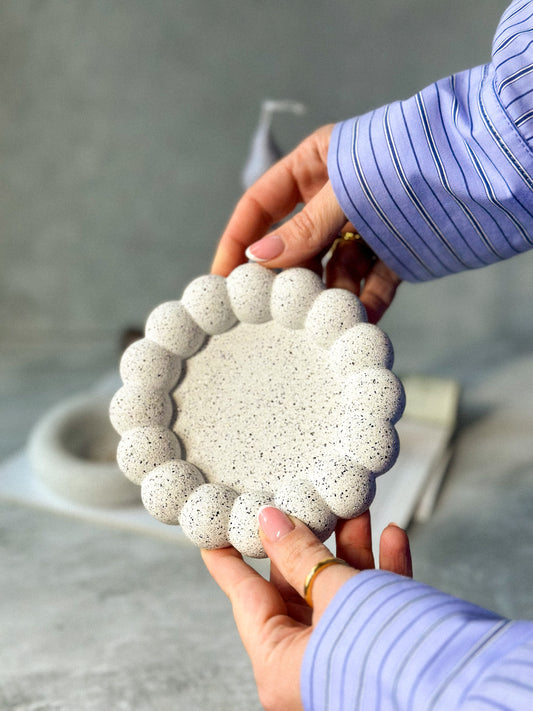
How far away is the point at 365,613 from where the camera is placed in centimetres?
45

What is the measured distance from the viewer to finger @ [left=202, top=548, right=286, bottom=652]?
52 cm

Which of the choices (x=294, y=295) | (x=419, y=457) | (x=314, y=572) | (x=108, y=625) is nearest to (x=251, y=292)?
(x=294, y=295)

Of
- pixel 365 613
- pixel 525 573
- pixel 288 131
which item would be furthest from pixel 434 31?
pixel 365 613

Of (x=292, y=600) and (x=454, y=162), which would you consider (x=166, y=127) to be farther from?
(x=292, y=600)

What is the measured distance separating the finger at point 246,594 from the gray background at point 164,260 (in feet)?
1.39

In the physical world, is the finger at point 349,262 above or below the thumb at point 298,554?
above

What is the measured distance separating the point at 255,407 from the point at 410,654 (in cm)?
27

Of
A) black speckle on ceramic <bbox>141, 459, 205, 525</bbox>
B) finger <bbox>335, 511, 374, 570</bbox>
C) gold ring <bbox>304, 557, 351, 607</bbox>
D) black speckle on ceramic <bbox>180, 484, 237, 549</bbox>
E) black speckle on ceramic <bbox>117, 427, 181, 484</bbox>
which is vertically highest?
black speckle on ceramic <bbox>117, 427, 181, 484</bbox>

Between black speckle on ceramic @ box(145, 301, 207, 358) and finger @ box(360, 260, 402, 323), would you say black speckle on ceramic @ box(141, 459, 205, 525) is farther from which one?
finger @ box(360, 260, 402, 323)

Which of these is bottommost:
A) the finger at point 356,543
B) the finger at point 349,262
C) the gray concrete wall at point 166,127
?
the finger at point 356,543

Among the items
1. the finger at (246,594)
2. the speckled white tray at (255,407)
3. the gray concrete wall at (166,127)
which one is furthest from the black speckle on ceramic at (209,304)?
the gray concrete wall at (166,127)

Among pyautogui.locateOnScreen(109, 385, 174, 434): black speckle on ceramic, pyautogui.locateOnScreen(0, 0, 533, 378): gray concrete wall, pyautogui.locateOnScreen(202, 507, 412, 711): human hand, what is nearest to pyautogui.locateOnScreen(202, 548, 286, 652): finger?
pyautogui.locateOnScreen(202, 507, 412, 711): human hand

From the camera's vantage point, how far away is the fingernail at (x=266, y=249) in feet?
2.11

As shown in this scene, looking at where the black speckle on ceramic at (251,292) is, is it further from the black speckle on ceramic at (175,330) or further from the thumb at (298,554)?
the thumb at (298,554)
